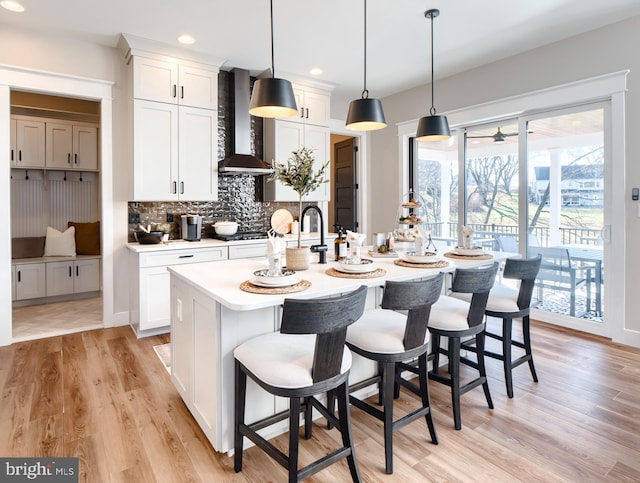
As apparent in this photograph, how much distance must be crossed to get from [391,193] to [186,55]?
3.27 meters

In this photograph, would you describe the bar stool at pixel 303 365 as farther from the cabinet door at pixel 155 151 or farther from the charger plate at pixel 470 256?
the cabinet door at pixel 155 151

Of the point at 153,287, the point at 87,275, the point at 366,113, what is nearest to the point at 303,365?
the point at 366,113

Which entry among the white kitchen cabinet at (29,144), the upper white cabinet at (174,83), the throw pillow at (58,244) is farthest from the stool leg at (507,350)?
the white kitchen cabinet at (29,144)

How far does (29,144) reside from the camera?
202 inches

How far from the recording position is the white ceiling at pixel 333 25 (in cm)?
319

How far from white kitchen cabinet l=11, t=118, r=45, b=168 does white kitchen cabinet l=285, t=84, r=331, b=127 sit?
3.37 m

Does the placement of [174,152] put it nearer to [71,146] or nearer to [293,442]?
[71,146]

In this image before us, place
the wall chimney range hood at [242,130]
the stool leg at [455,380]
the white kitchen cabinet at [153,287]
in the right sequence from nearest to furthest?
the stool leg at [455,380] → the white kitchen cabinet at [153,287] → the wall chimney range hood at [242,130]

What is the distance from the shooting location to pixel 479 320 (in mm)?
2297

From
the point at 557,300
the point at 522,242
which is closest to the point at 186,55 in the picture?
the point at 522,242

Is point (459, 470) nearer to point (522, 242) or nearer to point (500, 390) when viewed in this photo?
point (500, 390)

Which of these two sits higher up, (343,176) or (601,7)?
(601,7)

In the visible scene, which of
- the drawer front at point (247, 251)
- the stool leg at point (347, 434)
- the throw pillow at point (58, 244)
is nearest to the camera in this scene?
the stool leg at point (347, 434)

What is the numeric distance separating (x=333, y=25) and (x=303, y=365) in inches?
125
